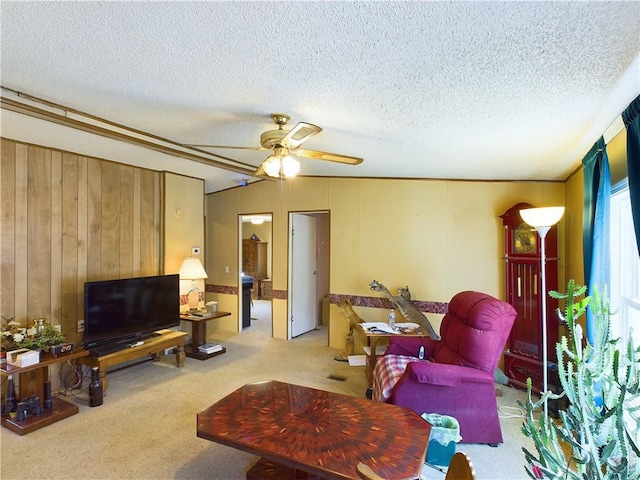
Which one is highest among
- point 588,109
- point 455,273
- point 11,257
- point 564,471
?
point 588,109

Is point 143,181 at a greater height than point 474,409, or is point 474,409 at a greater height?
point 143,181

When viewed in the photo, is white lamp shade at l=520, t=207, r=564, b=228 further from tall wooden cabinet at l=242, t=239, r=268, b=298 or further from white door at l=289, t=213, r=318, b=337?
tall wooden cabinet at l=242, t=239, r=268, b=298

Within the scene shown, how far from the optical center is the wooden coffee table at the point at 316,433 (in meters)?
1.69

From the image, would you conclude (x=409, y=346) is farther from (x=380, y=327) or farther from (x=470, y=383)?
(x=470, y=383)

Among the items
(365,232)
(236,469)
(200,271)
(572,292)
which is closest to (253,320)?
(200,271)

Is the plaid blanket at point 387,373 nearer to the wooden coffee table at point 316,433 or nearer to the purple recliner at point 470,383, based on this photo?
the purple recliner at point 470,383

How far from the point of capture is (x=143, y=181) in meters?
4.38

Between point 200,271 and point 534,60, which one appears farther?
point 200,271

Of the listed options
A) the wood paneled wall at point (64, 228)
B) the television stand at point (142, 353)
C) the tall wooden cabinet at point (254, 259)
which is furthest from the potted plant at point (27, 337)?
the tall wooden cabinet at point (254, 259)

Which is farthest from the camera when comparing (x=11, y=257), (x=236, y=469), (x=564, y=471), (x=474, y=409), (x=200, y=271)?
(x=200, y=271)

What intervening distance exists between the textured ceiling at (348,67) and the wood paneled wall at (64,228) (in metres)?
0.64

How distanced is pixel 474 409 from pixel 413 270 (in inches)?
81.6

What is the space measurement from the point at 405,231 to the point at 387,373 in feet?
6.95

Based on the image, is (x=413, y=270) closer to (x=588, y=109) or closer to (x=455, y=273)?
(x=455, y=273)
